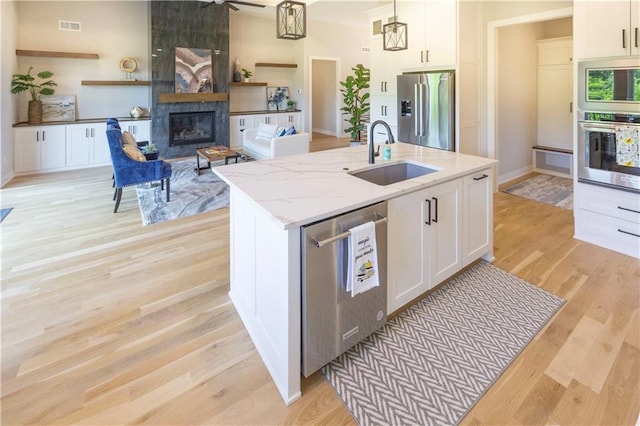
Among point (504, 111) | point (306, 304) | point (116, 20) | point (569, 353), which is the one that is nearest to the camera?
point (306, 304)

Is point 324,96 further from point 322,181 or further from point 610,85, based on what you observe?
point 322,181

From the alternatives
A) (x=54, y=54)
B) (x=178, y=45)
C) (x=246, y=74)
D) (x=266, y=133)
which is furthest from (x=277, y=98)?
(x=54, y=54)

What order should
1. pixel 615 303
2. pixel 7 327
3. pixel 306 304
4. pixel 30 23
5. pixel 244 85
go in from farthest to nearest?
pixel 244 85
pixel 30 23
pixel 615 303
pixel 7 327
pixel 306 304

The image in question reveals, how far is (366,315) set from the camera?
1.98 metres

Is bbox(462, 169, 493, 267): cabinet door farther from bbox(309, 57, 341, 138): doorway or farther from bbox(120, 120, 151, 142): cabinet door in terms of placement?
bbox(309, 57, 341, 138): doorway

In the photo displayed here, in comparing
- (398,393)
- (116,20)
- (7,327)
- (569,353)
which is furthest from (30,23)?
(569,353)

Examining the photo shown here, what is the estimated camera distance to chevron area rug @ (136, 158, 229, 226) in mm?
4277

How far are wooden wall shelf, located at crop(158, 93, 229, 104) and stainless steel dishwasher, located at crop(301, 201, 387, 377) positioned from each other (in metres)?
6.81

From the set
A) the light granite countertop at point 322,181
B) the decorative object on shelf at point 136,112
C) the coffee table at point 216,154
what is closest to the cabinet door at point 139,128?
the decorative object on shelf at point 136,112

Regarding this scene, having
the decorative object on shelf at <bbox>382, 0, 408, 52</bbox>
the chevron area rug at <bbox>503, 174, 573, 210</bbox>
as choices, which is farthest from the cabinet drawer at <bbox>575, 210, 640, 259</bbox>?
the decorative object on shelf at <bbox>382, 0, 408, 52</bbox>

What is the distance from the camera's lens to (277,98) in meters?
9.53

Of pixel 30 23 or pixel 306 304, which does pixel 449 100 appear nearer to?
pixel 306 304

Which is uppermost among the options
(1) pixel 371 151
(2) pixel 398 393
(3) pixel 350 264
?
(1) pixel 371 151

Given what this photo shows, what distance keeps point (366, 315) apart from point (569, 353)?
44.4 inches
